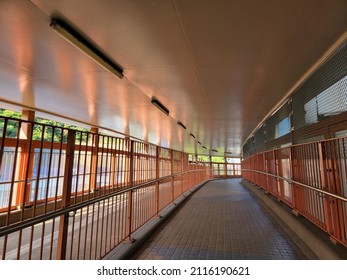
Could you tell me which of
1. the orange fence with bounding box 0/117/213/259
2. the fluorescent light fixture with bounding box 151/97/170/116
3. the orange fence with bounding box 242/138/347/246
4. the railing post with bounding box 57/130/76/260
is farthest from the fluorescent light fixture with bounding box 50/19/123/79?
the orange fence with bounding box 242/138/347/246

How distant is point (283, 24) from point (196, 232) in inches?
134

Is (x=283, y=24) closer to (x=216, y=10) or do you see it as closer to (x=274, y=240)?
(x=216, y=10)

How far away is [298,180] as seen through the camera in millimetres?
3484

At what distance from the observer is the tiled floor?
2.80 metres

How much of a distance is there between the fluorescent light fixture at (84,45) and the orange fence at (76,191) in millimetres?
1217

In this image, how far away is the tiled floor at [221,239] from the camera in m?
2.80

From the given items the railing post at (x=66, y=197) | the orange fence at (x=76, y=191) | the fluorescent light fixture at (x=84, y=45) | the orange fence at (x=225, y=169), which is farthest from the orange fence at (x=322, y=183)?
the orange fence at (x=225, y=169)

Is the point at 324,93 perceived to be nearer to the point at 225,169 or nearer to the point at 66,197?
the point at 66,197

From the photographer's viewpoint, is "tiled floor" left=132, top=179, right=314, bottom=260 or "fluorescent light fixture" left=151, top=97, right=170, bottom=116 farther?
"fluorescent light fixture" left=151, top=97, right=170, bottom=116

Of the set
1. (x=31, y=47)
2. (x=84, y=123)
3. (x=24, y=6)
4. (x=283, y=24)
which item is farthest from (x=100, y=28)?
(x=84, y=123)

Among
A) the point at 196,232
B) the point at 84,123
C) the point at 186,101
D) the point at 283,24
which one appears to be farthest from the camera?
the point at 84,123

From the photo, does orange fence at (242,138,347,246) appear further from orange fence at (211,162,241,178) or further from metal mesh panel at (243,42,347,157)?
orange fence at (211,162,241,178)

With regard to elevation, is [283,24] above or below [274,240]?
above

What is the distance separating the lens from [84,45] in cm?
295
